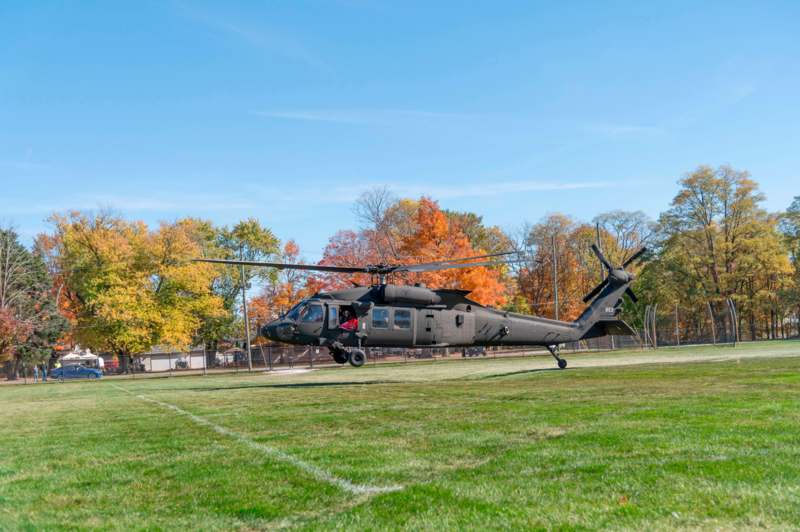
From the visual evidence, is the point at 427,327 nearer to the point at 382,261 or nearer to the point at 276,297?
the point at 382,261

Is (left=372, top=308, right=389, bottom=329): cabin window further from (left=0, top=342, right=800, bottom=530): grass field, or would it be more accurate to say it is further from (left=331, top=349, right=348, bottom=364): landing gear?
(left=0, top=342, right=800, bottom=530): grass field

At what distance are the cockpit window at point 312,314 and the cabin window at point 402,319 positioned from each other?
8.18 ft

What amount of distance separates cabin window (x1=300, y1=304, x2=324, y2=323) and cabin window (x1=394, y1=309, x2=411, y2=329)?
99.2 inches

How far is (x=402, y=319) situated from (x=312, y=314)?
3058 millimetres

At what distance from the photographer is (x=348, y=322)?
2302cm

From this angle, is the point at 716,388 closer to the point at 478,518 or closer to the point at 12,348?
the point at 478,518

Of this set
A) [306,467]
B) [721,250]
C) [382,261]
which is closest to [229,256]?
[382,261]

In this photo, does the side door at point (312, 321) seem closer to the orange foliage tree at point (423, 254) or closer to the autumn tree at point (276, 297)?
the orange foliage tree at point (423, 254)

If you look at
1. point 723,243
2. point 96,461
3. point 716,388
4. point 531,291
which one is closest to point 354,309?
point 716,388

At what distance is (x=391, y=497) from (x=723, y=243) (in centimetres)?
7032

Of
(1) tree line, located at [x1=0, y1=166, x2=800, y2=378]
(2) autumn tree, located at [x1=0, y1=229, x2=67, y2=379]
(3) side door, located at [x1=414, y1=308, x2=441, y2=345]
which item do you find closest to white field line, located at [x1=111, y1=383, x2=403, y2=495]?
(3) side door, located at [x1=414, y1=308, x2=441, y2=345]

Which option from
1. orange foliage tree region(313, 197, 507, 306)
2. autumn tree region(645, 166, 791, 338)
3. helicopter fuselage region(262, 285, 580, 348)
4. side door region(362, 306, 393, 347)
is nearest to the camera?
helicopter fuselage region(262, 285, 580, 348)

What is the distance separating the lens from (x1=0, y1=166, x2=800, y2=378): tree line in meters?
57.5

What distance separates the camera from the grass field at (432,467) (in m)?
4.68
